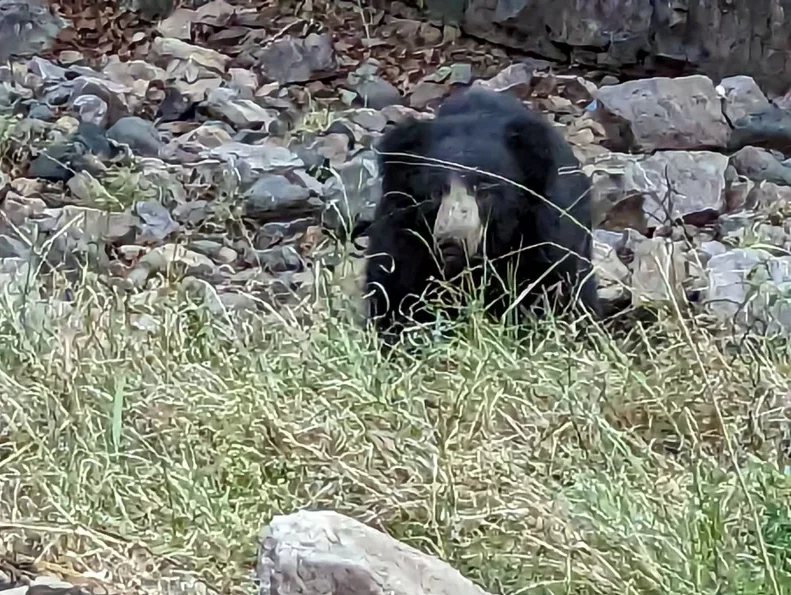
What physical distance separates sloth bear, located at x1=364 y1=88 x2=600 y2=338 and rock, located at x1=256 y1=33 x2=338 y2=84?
2620mm

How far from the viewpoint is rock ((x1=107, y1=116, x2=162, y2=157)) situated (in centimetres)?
511

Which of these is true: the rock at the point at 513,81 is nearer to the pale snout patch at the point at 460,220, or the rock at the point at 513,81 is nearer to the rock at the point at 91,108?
the rock at the point at 91,108

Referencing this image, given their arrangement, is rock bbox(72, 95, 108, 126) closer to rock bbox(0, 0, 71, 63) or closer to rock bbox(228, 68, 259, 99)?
rock bbox(228, 68, 259, 99)

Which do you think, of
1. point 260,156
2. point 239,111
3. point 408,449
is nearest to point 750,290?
point 408,449

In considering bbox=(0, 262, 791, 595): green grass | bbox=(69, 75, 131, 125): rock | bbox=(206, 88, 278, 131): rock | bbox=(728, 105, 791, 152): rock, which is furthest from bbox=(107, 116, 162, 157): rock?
bbox=(0, 262, 791, 595): green grass

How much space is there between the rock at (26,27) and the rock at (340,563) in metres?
4.91

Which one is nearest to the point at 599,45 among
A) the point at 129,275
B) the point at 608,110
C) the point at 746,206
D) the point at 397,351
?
the point at 608,110

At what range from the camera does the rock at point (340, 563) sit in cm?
169

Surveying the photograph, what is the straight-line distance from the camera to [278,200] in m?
4.47

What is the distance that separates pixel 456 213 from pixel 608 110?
2.26m

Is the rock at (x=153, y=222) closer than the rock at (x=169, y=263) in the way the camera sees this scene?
No

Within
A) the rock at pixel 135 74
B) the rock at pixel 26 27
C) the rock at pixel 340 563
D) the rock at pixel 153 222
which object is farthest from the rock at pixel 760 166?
the rock at pixel 340 563

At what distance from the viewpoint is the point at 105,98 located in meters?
5.61

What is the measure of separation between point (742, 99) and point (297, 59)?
1.92 m
